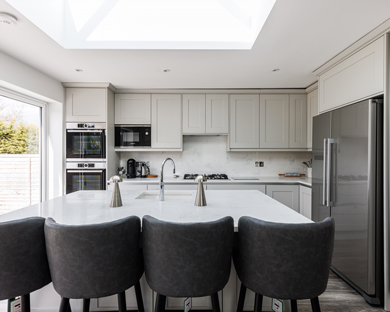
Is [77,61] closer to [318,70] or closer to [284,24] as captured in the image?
[284,24]

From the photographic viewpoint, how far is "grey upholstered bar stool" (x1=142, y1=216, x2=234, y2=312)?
1.04 m

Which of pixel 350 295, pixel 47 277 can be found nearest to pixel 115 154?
pixel 47 277

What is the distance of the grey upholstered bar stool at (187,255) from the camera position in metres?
1.04

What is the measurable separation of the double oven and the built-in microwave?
1.01ft

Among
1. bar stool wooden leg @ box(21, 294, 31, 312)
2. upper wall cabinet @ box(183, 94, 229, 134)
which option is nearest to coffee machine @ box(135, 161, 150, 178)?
upper wall cabinet @ box(183, 94, 229, 134)

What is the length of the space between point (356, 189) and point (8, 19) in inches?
126

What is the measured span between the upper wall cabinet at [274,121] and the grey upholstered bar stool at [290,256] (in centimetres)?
273

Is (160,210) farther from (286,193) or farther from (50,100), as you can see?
(50,100)

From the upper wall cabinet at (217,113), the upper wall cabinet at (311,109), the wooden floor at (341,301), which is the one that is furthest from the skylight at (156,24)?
the wooden floor at (341,301)

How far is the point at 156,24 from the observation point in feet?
7.23

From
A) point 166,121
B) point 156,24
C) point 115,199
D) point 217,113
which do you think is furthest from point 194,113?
point 115,199

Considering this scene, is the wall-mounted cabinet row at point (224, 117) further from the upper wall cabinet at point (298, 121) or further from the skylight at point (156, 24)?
the skylight at point (156, 24)

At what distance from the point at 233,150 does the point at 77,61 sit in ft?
8.17

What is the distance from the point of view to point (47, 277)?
120 cm
